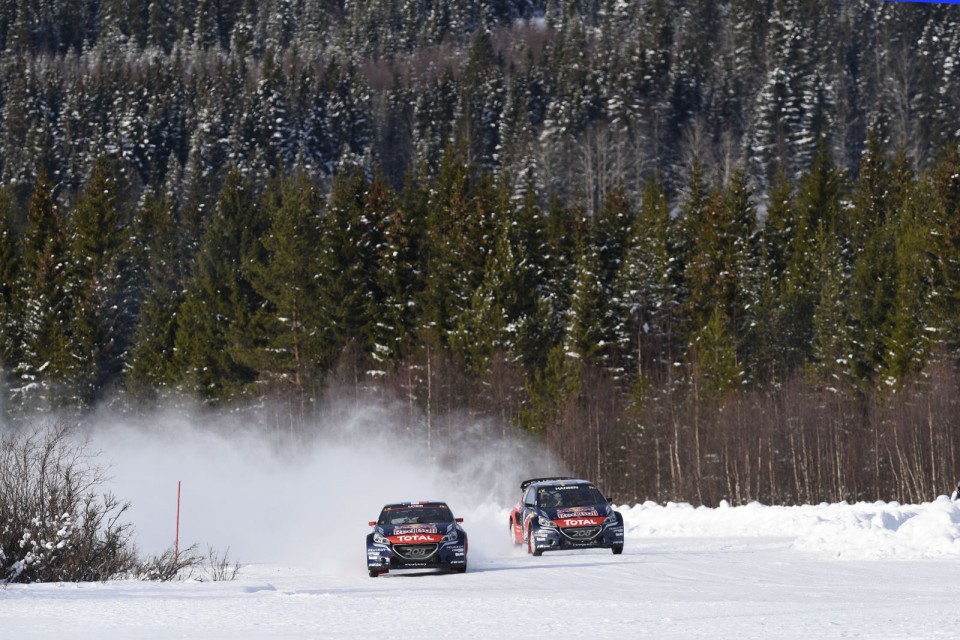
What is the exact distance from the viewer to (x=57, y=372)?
257 ft

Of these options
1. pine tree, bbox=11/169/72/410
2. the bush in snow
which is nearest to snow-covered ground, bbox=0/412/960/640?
the bush in snow

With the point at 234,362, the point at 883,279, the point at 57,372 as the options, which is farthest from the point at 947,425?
the point at 57,372

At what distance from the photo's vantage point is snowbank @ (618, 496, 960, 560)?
22.0 meters

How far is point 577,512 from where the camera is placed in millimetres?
24469

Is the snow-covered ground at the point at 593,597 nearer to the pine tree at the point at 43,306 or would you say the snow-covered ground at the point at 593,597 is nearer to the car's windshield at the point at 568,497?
the car's windshield at the point at 568,497

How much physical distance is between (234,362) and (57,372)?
39.5 ft

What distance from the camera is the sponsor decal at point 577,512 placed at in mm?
24391

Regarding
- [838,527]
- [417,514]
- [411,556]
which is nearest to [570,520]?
[417,514]

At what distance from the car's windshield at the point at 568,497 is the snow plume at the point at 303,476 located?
7.35 ft

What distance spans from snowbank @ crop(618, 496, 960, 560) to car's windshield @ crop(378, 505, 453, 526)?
655 cm

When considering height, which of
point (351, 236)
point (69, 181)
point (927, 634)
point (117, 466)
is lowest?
point (927, 634)

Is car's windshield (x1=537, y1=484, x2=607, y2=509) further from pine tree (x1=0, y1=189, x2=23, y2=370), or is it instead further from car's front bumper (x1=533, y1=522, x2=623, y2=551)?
pine tree (x1=0, y1=189, x2=23, y2=370)

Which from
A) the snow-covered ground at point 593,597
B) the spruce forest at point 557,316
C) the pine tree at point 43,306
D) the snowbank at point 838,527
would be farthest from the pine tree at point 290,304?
the snow-covered ground at point 593,597

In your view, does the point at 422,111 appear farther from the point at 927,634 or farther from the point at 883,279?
the point at 927,634
